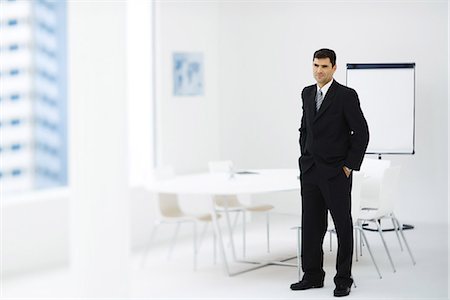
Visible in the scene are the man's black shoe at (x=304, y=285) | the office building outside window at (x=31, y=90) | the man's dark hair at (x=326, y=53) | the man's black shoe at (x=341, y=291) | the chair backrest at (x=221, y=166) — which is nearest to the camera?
the man's dark hair at (x=326, y=53)

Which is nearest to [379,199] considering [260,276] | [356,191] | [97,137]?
[356,191]

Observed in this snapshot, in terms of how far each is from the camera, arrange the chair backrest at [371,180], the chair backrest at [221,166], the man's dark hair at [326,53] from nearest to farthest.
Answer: the man's dark hair at [326,53] < the chair backrest at [221,166] < the chair backrest at [371,180]

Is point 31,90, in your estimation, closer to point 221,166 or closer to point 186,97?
point 186,97

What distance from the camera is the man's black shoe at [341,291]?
14.2 feet

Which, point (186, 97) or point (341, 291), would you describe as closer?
point (341, 291)

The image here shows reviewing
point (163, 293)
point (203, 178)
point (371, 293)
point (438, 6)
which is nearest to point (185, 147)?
point (203, 178)

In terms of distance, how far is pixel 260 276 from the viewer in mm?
4676

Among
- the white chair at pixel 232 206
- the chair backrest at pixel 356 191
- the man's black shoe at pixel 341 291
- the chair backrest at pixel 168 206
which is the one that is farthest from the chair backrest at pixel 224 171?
the man's black shoe at pixel 341 291

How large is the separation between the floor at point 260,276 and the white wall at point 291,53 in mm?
321

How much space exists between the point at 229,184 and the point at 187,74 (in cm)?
68

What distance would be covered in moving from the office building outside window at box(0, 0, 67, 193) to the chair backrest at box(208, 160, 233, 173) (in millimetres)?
917

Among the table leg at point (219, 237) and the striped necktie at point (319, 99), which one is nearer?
the striped necktie at point (319, 99)

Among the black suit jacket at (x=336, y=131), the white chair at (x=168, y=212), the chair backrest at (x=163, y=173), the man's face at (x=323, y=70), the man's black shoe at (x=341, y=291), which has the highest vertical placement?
the man's face at (x=323, y=70)

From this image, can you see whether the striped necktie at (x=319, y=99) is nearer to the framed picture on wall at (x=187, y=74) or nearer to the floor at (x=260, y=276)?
the framed picture on wall at (x=187, y=74)
